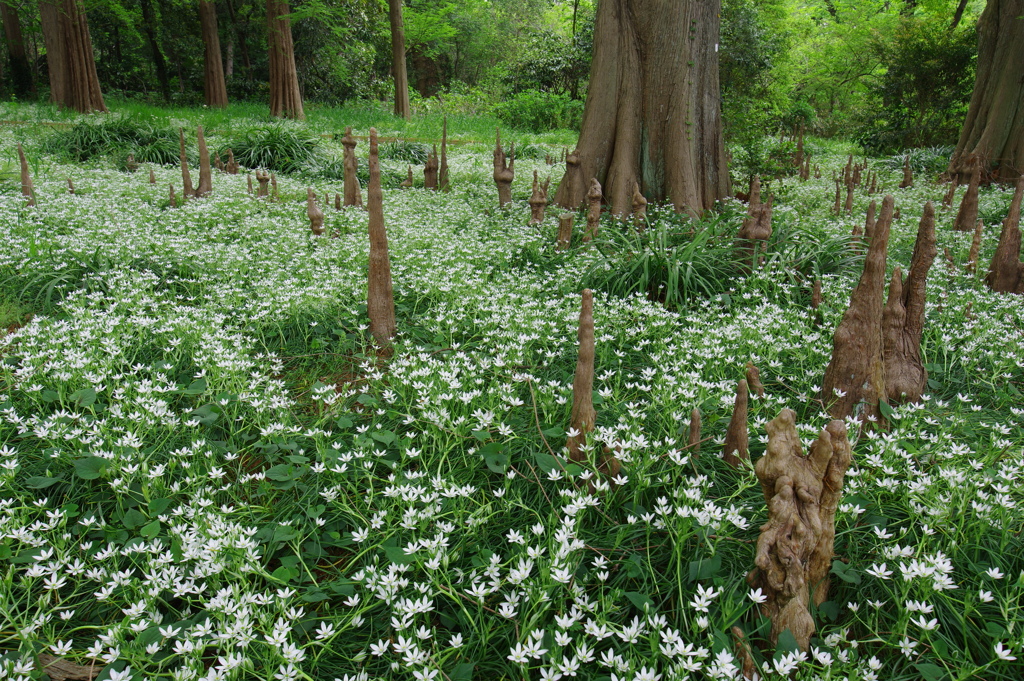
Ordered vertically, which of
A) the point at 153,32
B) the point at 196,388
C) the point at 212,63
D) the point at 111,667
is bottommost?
the point at 111,667

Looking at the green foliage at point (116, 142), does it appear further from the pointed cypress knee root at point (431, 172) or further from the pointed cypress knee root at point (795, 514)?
the pointed cypress knee root at point (795, 514)

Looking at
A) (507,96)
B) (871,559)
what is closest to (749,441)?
(871,559)

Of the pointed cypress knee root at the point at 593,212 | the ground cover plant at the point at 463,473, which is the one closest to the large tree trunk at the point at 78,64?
the ground cover plant at the point at 463,473

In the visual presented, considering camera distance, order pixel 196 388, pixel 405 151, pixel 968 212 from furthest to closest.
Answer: pixel 405 151
pixel 968 212
pixel 196 388

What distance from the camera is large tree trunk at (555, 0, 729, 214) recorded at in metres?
7.36

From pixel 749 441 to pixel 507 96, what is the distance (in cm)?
3099

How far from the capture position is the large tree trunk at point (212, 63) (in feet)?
67.7

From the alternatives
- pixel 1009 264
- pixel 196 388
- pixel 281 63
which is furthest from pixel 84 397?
pixel 281 63

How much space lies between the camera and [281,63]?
18.6 metres

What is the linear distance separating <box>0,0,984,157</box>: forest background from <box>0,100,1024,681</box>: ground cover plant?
10930mm

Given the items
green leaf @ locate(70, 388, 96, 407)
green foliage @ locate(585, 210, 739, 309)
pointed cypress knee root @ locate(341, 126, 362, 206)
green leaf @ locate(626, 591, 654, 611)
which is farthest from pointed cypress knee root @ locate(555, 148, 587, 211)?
green leaf @ locate(626, 591, 654, 611)

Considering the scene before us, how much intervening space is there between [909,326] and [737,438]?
5.84ft

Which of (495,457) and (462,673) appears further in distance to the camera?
(495,457)

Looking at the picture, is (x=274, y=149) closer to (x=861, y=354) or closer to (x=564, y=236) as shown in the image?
(x=564, y=236)
